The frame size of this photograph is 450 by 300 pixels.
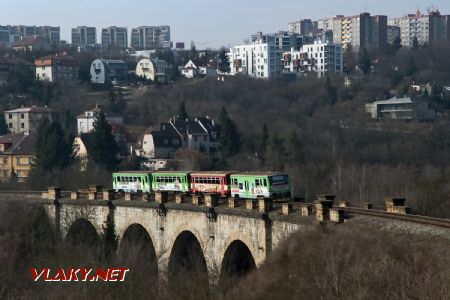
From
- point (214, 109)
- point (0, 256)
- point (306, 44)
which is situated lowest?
point (0, 256)

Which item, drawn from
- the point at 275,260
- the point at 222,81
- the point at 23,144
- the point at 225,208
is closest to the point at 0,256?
the point at 225,208

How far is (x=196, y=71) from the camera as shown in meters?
154

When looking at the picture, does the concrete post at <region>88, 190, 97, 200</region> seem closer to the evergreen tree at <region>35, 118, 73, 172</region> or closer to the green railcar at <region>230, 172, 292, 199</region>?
the green railcar at <region>230, 172, 292, 199</region>

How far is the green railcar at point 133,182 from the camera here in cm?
5375

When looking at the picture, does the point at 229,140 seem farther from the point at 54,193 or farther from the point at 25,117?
the point at 54,193

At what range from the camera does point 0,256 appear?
44.8 m

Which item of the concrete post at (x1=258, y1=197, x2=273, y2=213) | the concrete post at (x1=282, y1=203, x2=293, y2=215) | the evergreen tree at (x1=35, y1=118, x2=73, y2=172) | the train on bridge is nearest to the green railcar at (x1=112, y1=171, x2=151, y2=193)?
the train on bridge

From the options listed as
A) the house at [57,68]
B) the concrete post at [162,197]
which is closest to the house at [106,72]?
the house at [57,68]

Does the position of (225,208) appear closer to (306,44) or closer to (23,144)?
(23,144)

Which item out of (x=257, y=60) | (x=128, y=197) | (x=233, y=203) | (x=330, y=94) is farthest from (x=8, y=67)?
(x=233, y=203)

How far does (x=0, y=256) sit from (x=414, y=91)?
103288 millimetres

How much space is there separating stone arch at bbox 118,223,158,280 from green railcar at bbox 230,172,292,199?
507 cm

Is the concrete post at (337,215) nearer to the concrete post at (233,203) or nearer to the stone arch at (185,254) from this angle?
the concrete post at (233,203)

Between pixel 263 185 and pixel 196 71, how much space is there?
112m
